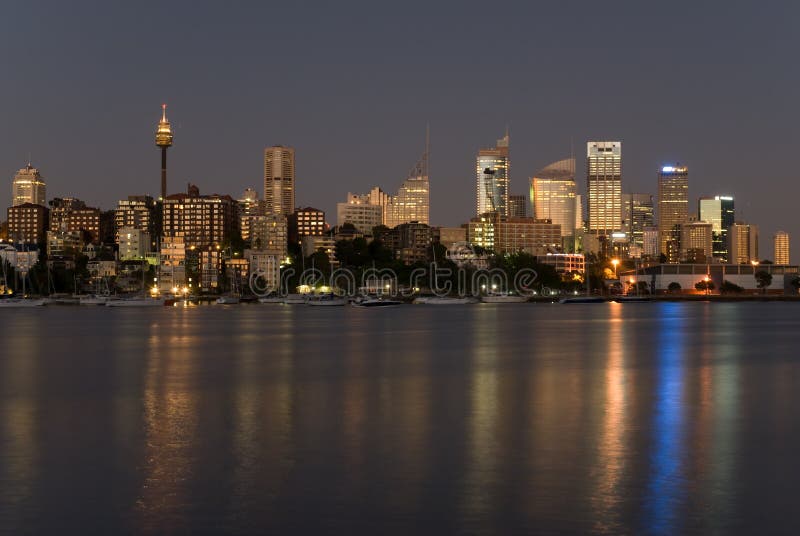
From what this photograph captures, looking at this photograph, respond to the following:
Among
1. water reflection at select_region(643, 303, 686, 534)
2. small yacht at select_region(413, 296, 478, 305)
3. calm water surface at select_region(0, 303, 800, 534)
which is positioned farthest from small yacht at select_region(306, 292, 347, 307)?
water reflection at select_region(643, 303, 686, 534)

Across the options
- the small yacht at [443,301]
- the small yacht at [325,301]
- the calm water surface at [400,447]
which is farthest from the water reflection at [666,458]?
the small yacht at [443,301]

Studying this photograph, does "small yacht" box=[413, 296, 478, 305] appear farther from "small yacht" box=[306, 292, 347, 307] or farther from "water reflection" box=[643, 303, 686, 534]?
"water reflection" box=[643, 303, 686, 534]

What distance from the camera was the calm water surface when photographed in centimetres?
1541

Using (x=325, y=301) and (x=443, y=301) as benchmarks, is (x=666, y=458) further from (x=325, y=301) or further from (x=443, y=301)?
(x=443, y=301)

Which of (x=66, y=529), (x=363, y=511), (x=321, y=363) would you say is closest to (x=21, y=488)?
(x=66, y=529)

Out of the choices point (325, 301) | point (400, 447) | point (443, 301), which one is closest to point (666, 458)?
point (400, 447)

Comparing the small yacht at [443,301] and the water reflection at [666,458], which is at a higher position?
the water reflection at [666,458]

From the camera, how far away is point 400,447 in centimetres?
2150

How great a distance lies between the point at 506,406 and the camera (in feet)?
93.1

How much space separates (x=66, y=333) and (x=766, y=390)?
183 ft

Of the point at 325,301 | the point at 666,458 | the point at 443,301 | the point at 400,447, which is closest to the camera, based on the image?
the point at 666,458

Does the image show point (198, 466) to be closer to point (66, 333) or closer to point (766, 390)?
point (766, 390)

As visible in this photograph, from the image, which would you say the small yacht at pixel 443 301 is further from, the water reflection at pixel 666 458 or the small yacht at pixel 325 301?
the water reflection at pixel 666 458

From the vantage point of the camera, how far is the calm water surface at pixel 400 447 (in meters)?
15.4
